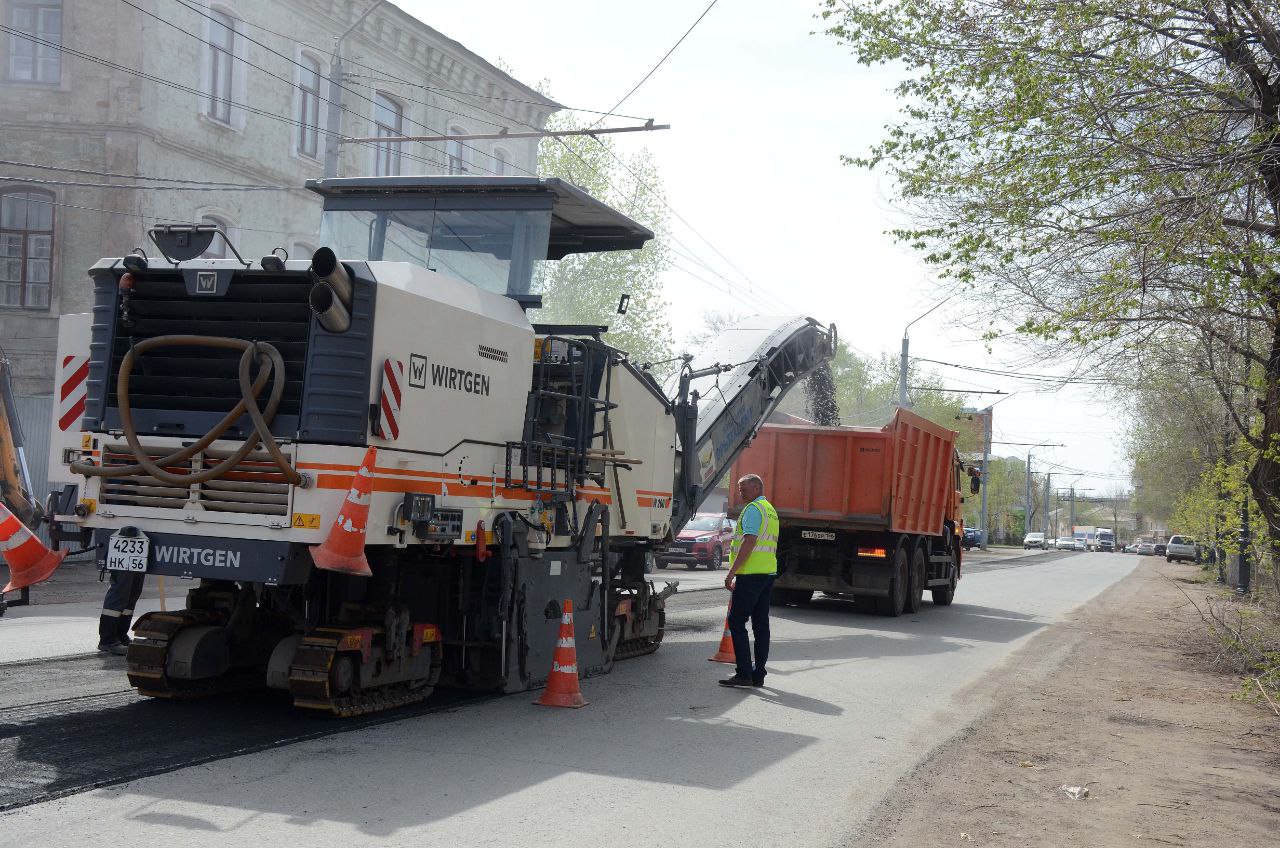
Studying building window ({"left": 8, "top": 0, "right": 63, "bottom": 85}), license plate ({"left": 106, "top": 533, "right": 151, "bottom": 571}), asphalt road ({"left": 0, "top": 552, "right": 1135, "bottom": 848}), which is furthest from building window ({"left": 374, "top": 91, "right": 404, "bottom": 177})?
license plate ({"left": 106, "top": 533, "right": 151, "bottom": 571})

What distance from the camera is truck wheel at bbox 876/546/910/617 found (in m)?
18.2

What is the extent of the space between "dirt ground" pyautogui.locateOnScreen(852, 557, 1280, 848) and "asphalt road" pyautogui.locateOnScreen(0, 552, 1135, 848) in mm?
304

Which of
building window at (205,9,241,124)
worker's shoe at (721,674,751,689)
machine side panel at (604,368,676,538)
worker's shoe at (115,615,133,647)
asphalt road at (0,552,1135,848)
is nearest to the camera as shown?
asphalt road at (0,552,1135,848)

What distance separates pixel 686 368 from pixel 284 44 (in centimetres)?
1742

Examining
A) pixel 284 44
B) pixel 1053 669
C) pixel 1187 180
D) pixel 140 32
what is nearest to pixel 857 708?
pixel 1053 669

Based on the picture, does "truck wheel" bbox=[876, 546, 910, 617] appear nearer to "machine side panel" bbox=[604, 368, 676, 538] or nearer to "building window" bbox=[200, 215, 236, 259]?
"machine side panel" bbox=[604, 368, 676, 538]

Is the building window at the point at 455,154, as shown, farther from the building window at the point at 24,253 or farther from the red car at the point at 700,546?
the building window at the point at 24,253

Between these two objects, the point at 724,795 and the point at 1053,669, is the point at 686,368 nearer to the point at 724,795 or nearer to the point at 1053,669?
the point at 1053,669

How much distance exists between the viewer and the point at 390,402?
25.1 feet

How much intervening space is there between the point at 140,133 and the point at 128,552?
1732cm

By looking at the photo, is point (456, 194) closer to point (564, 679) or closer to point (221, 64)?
point (564, 679)

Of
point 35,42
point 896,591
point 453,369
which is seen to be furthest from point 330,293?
point 35,42

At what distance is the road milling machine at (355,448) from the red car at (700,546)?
1948 cm

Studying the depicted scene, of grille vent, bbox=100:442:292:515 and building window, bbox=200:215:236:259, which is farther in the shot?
building window, bbox=200:215:236:259
